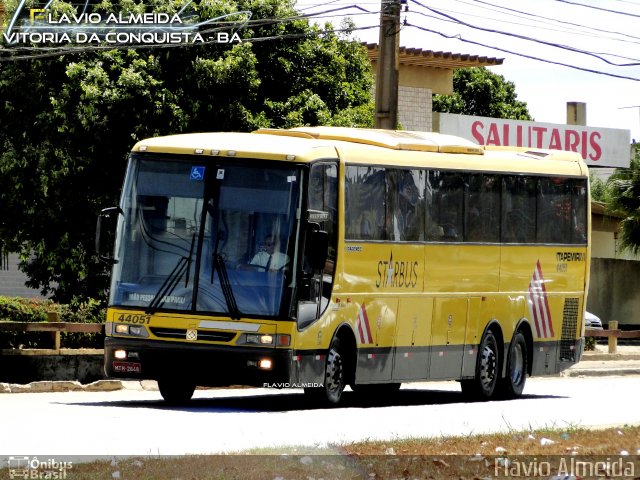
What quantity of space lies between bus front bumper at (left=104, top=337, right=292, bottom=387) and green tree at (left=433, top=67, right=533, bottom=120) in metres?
59.4

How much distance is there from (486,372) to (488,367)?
10cm

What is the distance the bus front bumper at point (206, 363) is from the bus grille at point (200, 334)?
96 millimetres

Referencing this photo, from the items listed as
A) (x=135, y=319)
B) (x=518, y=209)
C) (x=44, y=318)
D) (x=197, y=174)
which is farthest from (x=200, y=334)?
(x=44, y=318)

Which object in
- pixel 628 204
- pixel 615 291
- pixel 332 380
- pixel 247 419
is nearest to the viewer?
pixel 247 419

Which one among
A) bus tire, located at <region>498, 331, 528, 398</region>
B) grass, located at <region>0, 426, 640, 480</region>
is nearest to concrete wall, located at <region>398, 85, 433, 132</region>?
bus tire, located at <region>498, 331, 528, 398</region>

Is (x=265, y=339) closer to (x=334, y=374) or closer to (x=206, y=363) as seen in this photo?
(x=206, y=363)

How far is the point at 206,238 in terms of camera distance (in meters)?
18.9

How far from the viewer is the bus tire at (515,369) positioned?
24297 millimetres

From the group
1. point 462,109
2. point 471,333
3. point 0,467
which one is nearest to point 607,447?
point 0,467

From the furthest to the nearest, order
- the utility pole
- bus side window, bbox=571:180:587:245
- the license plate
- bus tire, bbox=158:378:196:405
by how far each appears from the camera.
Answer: the utility pole < bus side window, bbox=571:180:587:245 < bus tire, bbox=158:378:196:405 < the license plate

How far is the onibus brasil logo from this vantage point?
31.3 meters

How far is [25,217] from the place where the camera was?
31.3 m

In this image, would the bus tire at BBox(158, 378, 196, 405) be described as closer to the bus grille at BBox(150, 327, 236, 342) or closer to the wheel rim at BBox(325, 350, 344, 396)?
the bus grille at BBox(150, 327, 236, 342)

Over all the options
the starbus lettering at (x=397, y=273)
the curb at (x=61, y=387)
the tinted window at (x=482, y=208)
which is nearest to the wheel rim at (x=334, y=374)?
the starbus lettering at (x=397, y=273)
